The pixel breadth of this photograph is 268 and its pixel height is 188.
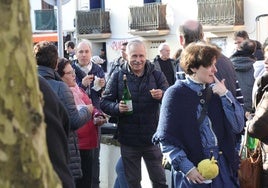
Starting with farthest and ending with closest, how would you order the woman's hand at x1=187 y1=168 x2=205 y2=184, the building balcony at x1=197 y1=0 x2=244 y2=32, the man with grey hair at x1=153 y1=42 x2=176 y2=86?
the building balcony at x1=197 y1=0 x2=244 y2=32 < the man with grey hair at x1=153 y1=42 x2=176 y2=86 < the woman's hand at x1=187 y1=168 x2=205 y2=184

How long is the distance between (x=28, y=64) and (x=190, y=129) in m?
2.93

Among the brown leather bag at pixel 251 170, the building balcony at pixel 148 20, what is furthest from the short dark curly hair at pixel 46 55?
the building balcony at pixel 148 20

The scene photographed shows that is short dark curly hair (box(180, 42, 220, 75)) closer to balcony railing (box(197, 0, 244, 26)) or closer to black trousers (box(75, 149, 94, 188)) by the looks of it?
black trousers (box(75, 149, 94, 188))

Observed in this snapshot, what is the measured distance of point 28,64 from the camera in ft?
5.40

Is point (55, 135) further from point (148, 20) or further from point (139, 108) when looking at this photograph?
point (148, 20)

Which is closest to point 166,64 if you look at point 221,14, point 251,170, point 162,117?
point 251,170

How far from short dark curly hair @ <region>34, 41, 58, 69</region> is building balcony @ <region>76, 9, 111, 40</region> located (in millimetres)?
28402

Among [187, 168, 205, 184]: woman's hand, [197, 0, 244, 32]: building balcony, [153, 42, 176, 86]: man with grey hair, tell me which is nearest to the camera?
[187, 168, 205, 184]: woman's hand

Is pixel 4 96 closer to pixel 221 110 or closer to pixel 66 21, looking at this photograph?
pixel 221 110

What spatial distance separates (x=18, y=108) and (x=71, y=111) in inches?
152

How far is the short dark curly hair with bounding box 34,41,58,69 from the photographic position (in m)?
5.20

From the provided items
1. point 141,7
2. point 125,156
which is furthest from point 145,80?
point 141,7

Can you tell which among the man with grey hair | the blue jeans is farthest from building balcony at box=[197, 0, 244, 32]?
the blue jeans

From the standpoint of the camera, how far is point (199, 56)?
453 cm
